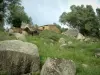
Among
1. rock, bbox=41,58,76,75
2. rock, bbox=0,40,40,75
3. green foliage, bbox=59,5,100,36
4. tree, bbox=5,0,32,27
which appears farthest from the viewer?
green foliage, bbox=59,5,100,36

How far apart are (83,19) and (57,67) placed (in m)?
48.9

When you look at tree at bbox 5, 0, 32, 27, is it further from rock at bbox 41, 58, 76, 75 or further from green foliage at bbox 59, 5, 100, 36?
rock at bbox 41, 58, 76, 75

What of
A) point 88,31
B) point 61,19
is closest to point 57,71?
point 88,31

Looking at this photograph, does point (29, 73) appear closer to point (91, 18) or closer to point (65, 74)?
point (65, 74)

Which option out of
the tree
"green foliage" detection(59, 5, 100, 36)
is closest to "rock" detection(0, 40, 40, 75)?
the tree

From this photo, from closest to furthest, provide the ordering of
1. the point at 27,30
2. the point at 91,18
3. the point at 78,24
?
the point at 27,30 → the point at 91,18 → the point at 78,24

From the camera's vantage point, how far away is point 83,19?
5697cm

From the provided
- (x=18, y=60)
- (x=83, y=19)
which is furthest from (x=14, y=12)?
(x=18, y=60)

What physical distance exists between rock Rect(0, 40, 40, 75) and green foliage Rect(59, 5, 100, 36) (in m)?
45.4

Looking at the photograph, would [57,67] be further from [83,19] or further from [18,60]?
[83,19]

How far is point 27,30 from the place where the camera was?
38688 mm

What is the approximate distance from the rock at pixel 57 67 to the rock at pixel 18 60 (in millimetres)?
962

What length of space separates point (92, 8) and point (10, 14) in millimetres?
21487

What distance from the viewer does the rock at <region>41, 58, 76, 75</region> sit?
8859 millimetres
